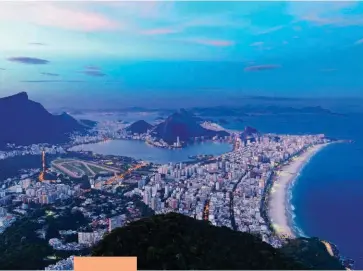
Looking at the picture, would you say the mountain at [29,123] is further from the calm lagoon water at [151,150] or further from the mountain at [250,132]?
the mountain at [250,132]

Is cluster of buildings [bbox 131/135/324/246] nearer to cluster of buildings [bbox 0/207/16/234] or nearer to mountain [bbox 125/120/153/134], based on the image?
mountain [bbox 125/120/153/134]

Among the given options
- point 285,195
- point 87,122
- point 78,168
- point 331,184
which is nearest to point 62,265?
point 78,168

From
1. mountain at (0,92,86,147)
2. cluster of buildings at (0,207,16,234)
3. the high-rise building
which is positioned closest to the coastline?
the high-rise building

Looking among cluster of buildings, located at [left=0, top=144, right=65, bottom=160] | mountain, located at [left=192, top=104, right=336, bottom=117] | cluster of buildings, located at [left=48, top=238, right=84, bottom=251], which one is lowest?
cluster of buildings, located at [left=48, top=238, right=84, bottom=251]

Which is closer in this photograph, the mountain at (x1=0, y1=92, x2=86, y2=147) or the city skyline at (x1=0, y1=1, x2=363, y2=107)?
the city skyline at (x1=0, y1=1, x2=363, y2=107)

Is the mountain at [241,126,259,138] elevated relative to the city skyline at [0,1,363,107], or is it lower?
lower

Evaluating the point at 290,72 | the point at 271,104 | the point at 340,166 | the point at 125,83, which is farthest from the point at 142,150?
the point at 340,166

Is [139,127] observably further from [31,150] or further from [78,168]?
[31,150]

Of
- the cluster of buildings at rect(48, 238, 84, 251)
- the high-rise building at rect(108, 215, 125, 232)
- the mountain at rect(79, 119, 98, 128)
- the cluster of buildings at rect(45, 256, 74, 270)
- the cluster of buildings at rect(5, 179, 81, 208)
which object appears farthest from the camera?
the mountain at rect(79, 119, 98, 128)

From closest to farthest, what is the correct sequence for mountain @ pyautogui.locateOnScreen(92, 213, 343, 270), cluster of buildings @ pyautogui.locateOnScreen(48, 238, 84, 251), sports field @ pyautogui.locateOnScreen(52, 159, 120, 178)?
mountain @ pyautogui.locateOnScreen(92, 213, 343, 270), cluster of buildings @ pyautogui.locateOnScreen(48, 238, 84, 251), sports field @ pyautogui.locateOnScreen(52, 159, 120, 178)
